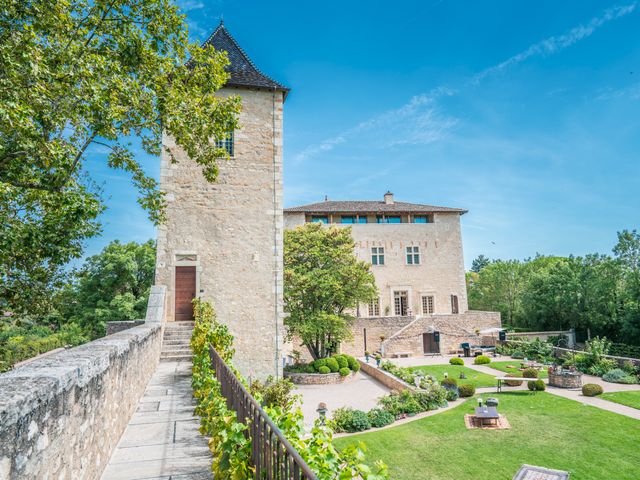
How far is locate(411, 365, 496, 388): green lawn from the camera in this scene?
21812 mm

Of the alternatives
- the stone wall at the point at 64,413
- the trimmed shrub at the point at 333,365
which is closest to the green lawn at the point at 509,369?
the trimmed shrub at the point at 333,365

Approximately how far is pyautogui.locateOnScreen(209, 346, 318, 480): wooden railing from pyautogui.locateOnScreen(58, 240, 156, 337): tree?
23980 mm

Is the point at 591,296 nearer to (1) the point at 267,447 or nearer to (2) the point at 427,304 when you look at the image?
(2) the point at 427,304

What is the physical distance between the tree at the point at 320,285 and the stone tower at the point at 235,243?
973cm

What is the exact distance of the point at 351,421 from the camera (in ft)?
48.7

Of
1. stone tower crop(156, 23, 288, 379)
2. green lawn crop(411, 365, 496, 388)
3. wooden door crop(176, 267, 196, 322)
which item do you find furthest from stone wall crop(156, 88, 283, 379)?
green lawn crop(411, 365, 496, 388)

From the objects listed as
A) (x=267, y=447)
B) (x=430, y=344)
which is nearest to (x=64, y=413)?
(x=267, y=447)

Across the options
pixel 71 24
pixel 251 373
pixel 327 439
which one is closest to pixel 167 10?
pixel 71 24

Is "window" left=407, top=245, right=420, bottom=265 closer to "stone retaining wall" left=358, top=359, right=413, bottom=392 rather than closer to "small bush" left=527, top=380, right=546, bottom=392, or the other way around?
"stone retaining wall" left=358, top=359, right=413, bottom=392

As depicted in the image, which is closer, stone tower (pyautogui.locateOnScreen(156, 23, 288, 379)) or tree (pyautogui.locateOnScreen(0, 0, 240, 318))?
tree (pyautogui.locateOnScreen(0, 0, 240, 318))

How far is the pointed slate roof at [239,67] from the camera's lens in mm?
15626

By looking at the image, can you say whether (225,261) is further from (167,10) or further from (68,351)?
(68,351)

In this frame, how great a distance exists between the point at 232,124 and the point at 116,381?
790cm

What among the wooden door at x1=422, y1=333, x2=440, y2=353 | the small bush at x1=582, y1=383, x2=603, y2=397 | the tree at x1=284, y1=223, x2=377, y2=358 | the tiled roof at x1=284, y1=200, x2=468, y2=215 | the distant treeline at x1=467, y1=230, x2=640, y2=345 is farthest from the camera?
the tiled roof at x1=284, y1=200, x2=468, y2=215
